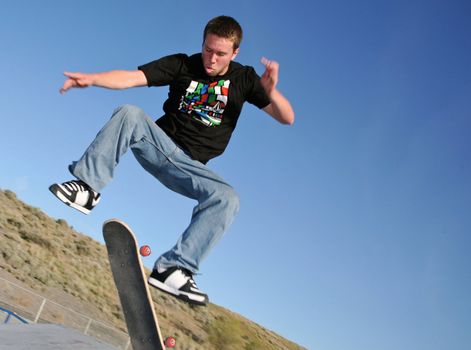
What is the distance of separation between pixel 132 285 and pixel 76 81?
200 centimetres

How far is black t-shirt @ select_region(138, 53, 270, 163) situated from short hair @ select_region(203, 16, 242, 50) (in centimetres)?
→ 37

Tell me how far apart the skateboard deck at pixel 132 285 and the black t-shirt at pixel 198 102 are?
3.16 feet

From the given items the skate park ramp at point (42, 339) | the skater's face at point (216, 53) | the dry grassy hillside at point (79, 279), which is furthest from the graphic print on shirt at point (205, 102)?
the dry grassy hillside at point (79, 279)

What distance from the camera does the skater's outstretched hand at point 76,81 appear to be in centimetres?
459

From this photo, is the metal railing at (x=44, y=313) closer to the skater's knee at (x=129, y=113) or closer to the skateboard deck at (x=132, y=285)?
the skateboard deck at (x=132, y=285)

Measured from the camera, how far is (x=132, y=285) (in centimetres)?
546

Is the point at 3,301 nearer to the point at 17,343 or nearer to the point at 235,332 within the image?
the point at 17,343

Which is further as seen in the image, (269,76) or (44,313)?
(44,313)

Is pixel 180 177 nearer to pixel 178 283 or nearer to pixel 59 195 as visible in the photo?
pixel 178 283

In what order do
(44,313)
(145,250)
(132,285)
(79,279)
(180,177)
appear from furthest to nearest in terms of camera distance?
(79,279) → (44,313) → (132,285) → (180,177) → (145,250)

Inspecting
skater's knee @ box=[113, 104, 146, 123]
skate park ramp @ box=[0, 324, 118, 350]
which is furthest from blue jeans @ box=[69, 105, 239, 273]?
skate park ramp @ box=[0, 324, 118, 350]

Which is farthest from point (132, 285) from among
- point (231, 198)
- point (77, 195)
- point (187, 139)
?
point (187, 139)

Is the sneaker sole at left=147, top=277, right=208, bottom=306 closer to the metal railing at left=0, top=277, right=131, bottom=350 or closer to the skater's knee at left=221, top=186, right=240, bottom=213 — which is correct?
the skater's knee at left=221, top=186, right=240, bottom=213

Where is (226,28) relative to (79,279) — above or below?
below
